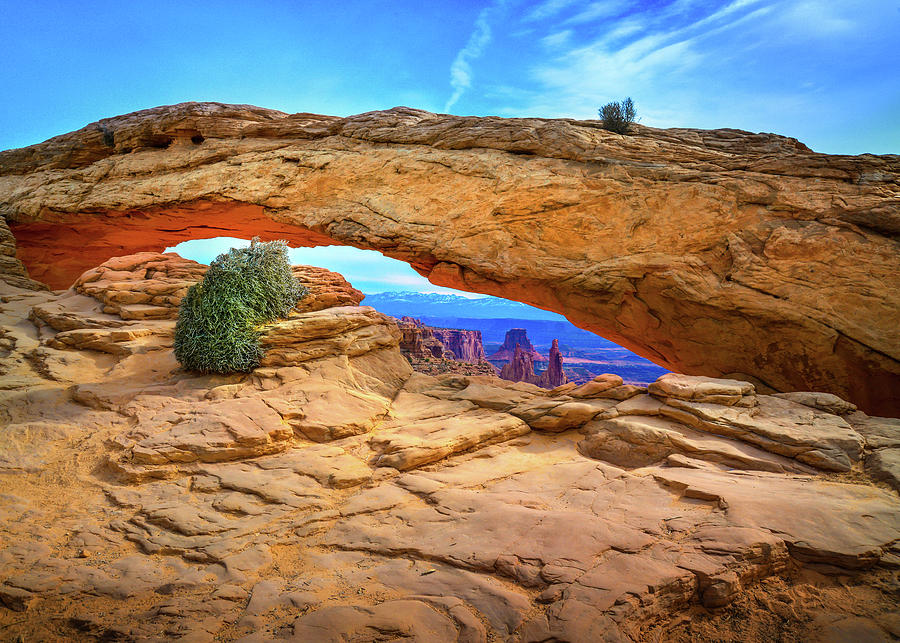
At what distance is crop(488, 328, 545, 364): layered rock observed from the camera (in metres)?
61.2

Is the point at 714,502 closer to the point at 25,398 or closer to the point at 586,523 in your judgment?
the point at 586,523

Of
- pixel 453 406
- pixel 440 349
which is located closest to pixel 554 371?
pixel 440 349

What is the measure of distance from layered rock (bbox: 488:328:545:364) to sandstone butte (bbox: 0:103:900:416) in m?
48.1

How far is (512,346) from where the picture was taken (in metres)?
66.2

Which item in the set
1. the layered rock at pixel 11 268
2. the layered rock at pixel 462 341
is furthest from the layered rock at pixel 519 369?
the layered rock at pixel 11 268

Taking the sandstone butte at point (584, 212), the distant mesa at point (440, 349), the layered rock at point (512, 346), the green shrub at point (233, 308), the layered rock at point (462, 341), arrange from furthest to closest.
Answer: the layered rock at point (512, 346) < the layered rock at point (462, 341) < the distant mesa at point (440, 349) < the sandstone butte at point (584, 212) < the green shrub at point (233, 308)

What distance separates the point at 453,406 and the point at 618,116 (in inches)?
369

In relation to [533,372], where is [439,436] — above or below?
above

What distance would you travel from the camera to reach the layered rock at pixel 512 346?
201 ft

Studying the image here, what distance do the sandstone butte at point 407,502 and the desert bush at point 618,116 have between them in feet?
24.4

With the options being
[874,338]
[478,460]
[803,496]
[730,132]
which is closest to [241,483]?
[478,460]

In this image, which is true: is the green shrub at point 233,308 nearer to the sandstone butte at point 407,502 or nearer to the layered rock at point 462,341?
the sandstone butte at point 407,502

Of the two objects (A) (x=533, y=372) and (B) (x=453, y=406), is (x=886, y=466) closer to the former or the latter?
(B) (x=453, y=406)

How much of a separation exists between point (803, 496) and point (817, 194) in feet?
27.9
